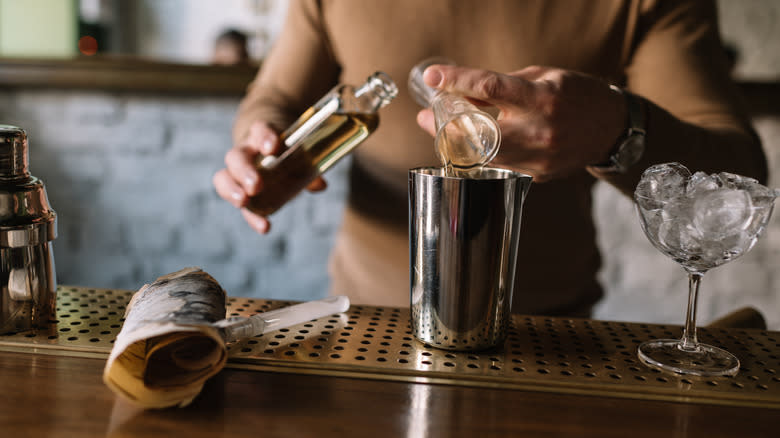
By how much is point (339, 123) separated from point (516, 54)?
1.49 ft

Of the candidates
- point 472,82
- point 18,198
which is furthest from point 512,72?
point 18,198

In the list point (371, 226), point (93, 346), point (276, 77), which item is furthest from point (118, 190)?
point (93, 346)

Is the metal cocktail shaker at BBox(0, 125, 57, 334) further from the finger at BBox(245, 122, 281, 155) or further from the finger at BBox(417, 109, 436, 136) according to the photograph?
the finger at BBox(417, 109, 436, 136)

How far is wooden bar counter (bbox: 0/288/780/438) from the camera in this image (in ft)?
1.76

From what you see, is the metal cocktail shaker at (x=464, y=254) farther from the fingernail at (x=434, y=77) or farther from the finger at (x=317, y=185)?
the finger at (x=317, y=185)

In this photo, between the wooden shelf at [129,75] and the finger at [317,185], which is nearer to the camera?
the finger at [317,185]

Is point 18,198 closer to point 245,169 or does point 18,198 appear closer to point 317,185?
point 245,169

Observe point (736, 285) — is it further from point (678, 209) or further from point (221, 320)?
point (221, 320)

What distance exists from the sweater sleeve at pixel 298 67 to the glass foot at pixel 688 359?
2.91ft

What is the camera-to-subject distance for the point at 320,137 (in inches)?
38.9

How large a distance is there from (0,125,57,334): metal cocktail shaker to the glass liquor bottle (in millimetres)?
→ 361

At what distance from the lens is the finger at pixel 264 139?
0.99 metres

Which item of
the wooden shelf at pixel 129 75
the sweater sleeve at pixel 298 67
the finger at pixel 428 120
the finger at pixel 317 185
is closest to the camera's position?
the finger at pixel 428 120

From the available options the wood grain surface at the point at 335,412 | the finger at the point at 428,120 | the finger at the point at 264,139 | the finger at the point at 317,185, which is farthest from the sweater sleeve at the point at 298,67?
the wood grain surface at the point at 335,412
